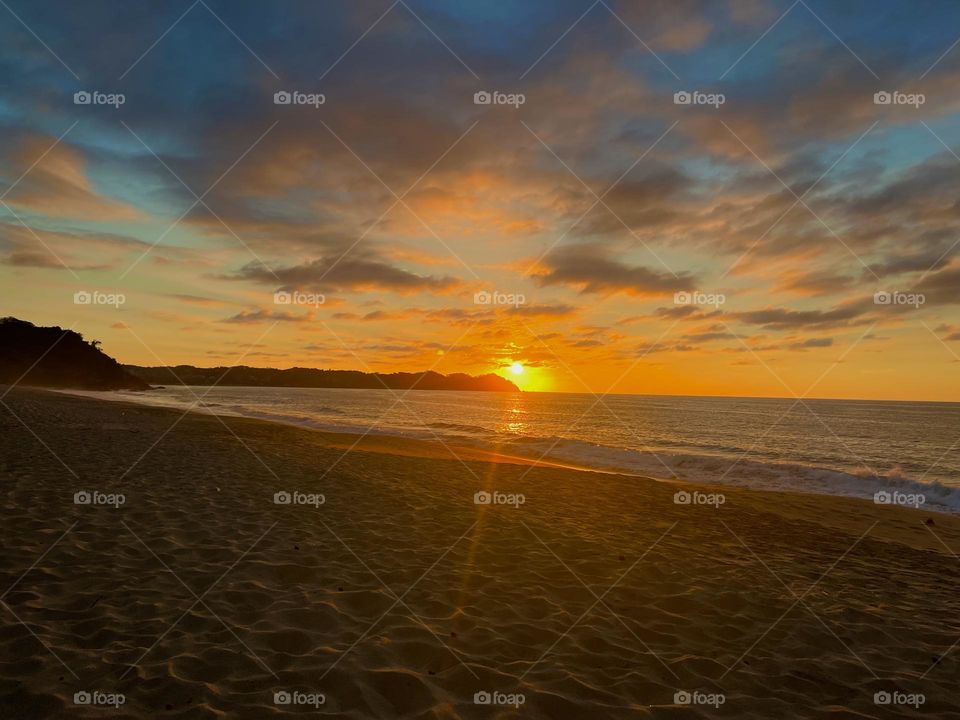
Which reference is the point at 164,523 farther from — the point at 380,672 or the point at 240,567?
the point at 380,672

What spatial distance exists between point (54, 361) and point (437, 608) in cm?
11984

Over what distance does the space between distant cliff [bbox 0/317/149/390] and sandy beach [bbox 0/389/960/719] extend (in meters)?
102

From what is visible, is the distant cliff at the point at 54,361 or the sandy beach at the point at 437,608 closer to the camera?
the sandy beach at the point at 437,608

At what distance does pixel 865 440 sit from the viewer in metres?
53.7

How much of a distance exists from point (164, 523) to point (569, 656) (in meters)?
7.01

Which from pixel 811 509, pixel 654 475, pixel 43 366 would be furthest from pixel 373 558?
pixel 43 366

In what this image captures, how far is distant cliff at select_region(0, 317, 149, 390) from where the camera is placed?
298 ft

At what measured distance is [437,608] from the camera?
20.8ft

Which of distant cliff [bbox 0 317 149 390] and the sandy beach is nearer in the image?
the sandy beach

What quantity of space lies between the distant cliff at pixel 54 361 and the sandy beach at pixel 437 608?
102377 mm

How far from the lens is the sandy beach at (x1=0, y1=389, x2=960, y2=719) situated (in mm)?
4578

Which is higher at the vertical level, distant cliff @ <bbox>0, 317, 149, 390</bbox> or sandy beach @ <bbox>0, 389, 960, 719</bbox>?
distant cliff @ <bbox>0, 317, 149, 390</bbox>

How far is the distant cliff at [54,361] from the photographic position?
90875mm

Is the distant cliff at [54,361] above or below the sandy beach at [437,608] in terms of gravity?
above
